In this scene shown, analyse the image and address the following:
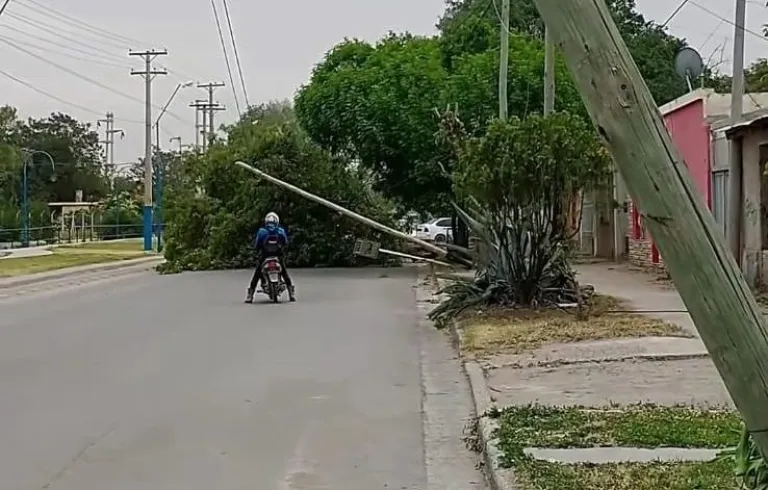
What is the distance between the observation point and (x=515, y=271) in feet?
61.8

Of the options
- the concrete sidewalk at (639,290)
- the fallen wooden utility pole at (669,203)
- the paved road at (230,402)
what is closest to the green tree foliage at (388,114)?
the concrete sidewalk at (639,290)

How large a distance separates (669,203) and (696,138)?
23.7m

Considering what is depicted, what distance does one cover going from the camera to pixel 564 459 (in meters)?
8.20

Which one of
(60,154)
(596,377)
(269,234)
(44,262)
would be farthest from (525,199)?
(60,154)

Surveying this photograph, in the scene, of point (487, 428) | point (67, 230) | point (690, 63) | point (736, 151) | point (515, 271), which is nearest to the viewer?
point (487, 428)

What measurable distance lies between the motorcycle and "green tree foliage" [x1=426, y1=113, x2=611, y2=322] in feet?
14.7

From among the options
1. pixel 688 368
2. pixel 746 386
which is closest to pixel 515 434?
pixel 688 368

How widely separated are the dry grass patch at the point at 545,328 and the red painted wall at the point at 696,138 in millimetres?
7898

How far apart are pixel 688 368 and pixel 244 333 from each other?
6.96 meters

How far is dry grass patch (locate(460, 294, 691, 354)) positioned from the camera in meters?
15.1

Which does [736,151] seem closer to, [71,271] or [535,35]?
[71,271]

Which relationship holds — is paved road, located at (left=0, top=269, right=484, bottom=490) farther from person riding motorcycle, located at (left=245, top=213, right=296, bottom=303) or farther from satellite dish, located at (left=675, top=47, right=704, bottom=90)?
satellite dish, located at (left=675, top=47, right=704, bottom=90)

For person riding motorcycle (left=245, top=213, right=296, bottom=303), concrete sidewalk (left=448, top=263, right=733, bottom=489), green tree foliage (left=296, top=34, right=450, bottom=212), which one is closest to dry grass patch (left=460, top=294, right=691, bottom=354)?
concrete sidewalk (left=448, top=263, right=733, bottom=489)

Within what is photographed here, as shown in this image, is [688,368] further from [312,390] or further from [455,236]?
[455,236]
